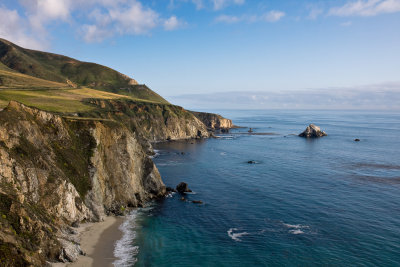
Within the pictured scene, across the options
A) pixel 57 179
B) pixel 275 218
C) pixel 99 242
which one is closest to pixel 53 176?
pixel 57 179

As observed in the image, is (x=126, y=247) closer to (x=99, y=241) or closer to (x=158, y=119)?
(x=99, y=241)

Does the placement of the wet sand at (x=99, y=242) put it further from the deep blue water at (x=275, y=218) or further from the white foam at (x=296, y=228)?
the white foam at (x=296, y=228)

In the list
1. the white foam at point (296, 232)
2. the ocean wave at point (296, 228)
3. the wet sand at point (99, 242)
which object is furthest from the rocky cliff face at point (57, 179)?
the white foam at point (296, 232)

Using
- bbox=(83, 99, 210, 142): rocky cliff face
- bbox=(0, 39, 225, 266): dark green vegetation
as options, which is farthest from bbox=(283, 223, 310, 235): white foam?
bbox=(83, 99, 210, 142): rocky cliff face

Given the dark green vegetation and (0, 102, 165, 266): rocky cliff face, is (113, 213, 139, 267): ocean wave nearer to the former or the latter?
(0, 102, 165, 266): rocky cliff face

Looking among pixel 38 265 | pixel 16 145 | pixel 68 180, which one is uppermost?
pixel 16 145

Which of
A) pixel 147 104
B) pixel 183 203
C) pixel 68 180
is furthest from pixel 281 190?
pixel 147 104

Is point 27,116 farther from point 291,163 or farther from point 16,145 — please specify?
point 291,163
